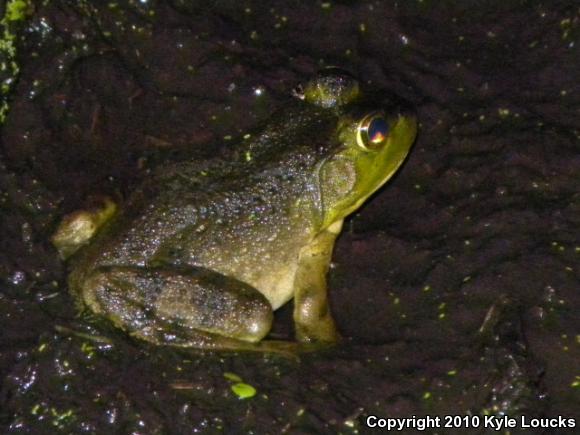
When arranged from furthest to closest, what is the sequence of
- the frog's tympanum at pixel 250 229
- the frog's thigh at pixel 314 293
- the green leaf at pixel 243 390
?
the frog's thigh at pixel 314 293 → the frog's tympanum at pixel 250 229 → the green leaf at pixel 243 390

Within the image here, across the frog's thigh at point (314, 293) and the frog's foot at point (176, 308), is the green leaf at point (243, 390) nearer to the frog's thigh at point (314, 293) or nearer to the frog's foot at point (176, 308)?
the frog's foot at point (176, 308)

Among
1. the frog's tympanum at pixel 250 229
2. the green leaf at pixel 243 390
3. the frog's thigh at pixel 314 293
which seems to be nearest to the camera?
the green leaf at pixel 243 390

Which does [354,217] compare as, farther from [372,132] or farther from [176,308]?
[176,308]

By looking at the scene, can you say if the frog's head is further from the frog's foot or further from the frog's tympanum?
the frog's foot

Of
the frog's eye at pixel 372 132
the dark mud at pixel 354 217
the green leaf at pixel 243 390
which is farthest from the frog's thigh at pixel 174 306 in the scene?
the frog's eye at pixel 372 132

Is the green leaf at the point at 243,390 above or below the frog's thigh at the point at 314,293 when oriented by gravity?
below

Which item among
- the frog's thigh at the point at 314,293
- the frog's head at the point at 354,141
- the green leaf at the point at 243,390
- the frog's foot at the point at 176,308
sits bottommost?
the green leaf at the point at 243,390

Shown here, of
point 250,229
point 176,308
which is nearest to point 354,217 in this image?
point 250,229

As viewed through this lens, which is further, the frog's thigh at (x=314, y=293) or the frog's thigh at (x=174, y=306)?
the frog's thigh at (x=314, y=293)
